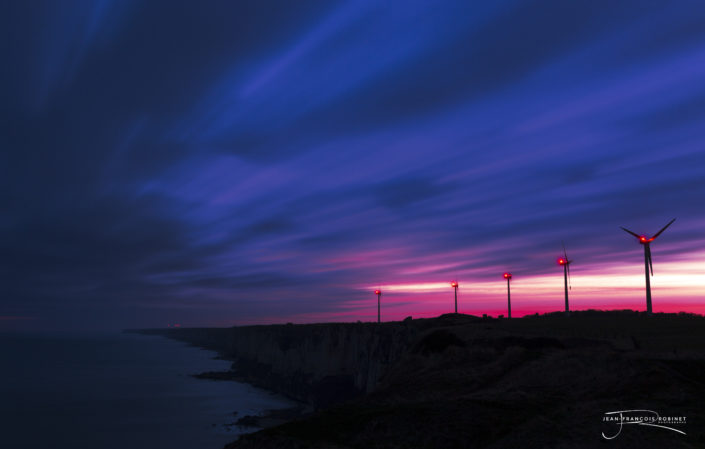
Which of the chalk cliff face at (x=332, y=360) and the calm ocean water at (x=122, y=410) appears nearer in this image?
the calm ocean water at (x=122, y=410)

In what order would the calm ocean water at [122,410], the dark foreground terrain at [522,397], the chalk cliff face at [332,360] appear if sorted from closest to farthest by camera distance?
the dark foreground terrain at [522,397] → the calm ocean water at [122,410] → the chalk cliff face at [332,360]

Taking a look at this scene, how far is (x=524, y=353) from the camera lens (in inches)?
1347

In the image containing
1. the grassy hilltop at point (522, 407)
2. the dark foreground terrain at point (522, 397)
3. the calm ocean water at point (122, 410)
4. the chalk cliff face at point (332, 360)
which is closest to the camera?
the grassy hilltop at point (522, 407)

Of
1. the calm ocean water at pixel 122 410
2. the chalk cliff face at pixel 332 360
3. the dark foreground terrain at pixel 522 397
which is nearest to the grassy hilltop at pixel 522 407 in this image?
the dark foreground terrain at pixel 522 397

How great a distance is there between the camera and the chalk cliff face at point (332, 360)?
7100 cm

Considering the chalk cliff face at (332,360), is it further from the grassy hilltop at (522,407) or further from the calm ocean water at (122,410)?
the grassy hilltop at (522,407)

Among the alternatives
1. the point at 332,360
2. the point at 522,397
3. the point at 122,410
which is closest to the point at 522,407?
the point at 522,397

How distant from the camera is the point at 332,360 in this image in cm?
9250

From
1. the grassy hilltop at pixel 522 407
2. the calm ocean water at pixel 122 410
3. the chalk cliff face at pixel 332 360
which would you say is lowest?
the calm ocean water at pixel 122 410

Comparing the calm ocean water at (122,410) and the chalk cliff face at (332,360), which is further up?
the chalk cliff face at (332,360)

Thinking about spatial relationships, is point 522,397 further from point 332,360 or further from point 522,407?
point 332,360

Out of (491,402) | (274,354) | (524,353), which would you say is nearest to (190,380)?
(274,354)

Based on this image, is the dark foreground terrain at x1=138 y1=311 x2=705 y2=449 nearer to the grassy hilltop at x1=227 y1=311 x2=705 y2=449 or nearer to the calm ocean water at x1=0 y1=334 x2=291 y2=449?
the grassy hilltop at x1=227 y1=311 x2=705 y2=449

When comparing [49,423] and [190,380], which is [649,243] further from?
[190,380]
